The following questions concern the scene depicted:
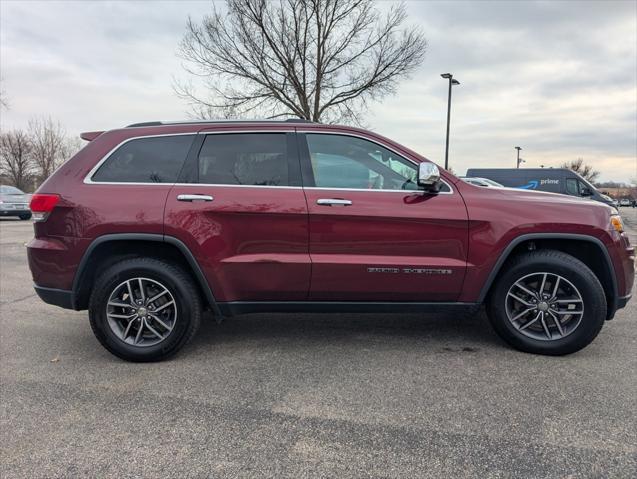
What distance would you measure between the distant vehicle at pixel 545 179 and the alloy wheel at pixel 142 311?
18985mm

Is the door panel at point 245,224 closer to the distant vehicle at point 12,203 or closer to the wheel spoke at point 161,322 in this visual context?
the wheel spoke at point 161,322

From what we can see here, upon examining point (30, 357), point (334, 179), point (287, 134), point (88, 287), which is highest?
point (287, 134)

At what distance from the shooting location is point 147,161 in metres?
3.56

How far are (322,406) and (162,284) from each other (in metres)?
1.52

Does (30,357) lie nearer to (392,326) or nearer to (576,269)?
(392,326)

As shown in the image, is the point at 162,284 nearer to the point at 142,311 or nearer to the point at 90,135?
the point at 142,311

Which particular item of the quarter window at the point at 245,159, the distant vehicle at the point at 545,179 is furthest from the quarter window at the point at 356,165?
the distant vehicle at the point at 545,179

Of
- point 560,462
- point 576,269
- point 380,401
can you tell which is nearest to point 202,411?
point 380,401

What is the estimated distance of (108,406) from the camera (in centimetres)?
284

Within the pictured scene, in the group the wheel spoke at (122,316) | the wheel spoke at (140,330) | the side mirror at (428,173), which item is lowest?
the wheel spoke at (140,330)

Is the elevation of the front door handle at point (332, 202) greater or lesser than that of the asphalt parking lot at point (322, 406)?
greater

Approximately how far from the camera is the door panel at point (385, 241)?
3422mm

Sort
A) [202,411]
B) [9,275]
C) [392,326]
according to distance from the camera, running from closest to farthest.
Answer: [202,411]
[392,326]
[9,275]

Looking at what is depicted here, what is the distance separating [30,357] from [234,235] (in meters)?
1.93
